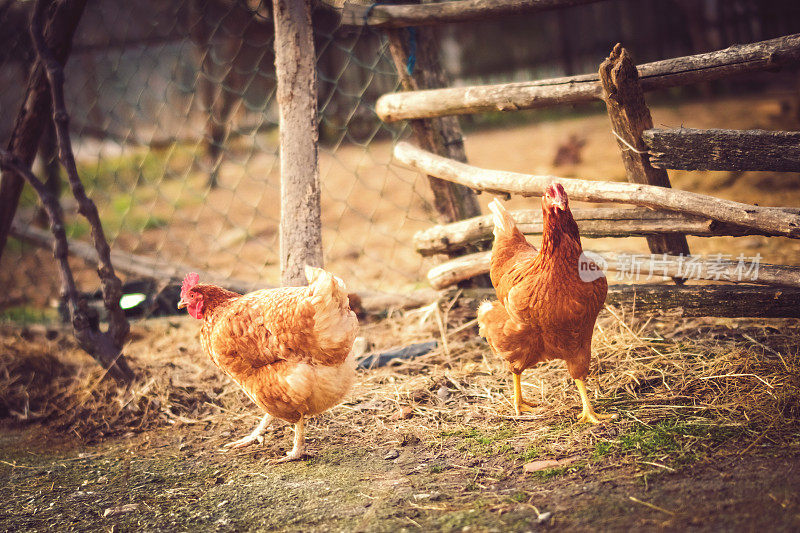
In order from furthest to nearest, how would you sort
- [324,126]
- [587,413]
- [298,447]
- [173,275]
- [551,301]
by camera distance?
1. [324,126]
2. [173,275]
3. [298,447]
4. [587,413]
5. [551,301]

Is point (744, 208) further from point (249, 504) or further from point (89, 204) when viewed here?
point (89, 204)

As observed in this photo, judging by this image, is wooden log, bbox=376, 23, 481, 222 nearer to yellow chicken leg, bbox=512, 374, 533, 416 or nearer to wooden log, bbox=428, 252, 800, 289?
wooden log, bbox=428, 252, 800, 289

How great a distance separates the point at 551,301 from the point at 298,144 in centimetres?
144

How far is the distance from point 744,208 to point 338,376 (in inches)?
65.7

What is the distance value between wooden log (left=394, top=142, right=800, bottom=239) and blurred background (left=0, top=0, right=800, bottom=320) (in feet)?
1.82

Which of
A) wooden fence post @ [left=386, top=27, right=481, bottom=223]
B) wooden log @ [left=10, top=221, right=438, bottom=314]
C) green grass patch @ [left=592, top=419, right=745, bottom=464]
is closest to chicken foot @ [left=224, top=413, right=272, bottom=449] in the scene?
wooden log @ [left=10, top=221, right=438, bottom=314]

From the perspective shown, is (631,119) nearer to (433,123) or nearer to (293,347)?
(433,123)

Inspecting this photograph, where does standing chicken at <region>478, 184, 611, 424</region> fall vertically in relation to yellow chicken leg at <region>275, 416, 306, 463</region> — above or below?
above

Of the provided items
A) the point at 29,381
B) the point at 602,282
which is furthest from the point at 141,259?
the point at 602,282

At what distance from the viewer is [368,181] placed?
279 inches

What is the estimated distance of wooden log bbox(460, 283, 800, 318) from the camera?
240 cm

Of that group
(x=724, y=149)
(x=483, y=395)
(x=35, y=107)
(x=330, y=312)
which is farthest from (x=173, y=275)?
(x=724, y=149)

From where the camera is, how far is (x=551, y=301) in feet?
7.32

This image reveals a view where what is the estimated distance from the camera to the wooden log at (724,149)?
2.17 m
